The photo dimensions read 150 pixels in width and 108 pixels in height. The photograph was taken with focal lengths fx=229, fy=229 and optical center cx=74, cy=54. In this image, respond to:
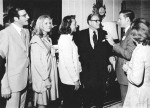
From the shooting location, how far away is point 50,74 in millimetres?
3160

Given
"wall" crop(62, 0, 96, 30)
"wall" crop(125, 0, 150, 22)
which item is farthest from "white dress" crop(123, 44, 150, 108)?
"wall" crop(125, 0, 150, 22)

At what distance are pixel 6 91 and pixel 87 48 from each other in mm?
1560

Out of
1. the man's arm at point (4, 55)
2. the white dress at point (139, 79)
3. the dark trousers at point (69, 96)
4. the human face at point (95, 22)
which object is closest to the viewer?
the white dress at point (139, 79)

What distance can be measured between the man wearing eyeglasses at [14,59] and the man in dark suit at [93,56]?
1.16m

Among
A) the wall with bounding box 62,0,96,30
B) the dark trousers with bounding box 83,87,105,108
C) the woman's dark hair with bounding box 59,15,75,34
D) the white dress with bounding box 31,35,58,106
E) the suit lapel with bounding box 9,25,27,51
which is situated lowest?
the dark trousers with bounding box 83,87,105,108

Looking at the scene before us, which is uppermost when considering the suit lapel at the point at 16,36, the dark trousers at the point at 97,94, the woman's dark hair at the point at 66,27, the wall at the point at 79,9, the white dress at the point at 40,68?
the wall at the point at 79,9

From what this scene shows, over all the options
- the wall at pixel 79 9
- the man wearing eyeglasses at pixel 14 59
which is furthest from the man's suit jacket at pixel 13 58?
the wall at pixel 79 9

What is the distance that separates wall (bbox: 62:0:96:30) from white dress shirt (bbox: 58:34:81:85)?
5.57ft

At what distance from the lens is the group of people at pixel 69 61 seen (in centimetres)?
239

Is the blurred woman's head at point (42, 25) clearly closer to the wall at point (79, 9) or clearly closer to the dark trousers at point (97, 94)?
the dark trousers at point (97, 94)

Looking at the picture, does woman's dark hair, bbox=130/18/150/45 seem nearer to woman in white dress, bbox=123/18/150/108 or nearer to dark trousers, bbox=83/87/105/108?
woman in white dress, bbox=123/18/150/108

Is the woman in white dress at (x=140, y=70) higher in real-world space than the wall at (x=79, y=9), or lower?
lower

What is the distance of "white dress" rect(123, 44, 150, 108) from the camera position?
2242mm

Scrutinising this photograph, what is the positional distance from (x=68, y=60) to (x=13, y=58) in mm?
866
